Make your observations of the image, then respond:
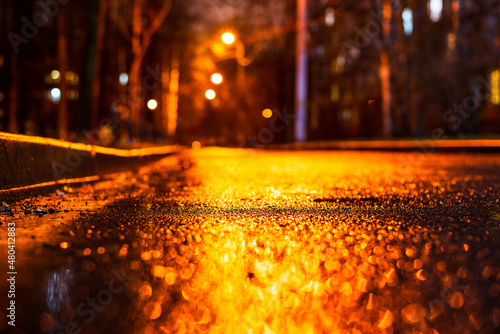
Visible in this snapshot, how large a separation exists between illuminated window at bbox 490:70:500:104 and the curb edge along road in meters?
38.8

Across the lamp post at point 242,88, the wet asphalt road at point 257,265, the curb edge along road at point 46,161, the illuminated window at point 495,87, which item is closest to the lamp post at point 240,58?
the lamp post at point 242,88

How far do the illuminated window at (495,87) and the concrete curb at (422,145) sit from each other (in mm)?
22015

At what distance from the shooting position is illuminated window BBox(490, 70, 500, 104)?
158 ft

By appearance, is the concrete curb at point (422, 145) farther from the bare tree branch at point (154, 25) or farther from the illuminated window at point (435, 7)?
the illuminated window at point (435, 7)

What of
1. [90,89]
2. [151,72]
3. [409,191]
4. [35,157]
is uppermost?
[151,72]

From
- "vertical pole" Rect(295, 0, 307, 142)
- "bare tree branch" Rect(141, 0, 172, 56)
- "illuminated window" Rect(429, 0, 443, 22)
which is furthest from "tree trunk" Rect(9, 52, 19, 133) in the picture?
"illuminated window" Rect(429, 0, 443, 22)

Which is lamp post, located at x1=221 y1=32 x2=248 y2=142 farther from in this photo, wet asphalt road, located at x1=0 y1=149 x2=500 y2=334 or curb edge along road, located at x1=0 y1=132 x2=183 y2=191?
wet asphalt road, located at x1=0 y1=149 x2=500 y2=334

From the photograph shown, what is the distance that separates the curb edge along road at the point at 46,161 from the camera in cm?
789

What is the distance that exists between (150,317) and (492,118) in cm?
5053

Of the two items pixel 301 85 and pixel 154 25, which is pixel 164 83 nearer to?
pixel 154 25

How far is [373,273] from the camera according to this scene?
4109 mm

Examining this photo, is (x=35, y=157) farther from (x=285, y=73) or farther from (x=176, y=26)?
(x=285, y=73)

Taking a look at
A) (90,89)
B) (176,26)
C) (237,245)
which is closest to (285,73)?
(176,26)

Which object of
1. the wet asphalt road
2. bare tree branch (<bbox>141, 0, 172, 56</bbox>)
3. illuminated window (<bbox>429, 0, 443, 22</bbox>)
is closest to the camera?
the wet asphalt road
